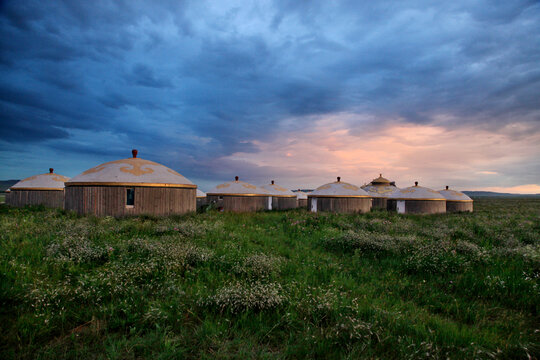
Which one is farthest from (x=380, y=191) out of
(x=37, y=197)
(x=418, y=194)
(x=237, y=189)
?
(x=37, y=197)

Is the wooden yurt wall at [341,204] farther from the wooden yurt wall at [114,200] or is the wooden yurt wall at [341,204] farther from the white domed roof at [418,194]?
the wooden yurt wall at [114,200]

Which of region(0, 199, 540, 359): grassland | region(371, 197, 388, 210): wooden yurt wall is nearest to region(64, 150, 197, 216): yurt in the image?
region(0, 199, 540, 359): grassland

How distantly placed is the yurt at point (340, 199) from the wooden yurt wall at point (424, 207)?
18.8ft

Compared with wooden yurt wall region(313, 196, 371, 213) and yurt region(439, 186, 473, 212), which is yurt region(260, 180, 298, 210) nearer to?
wooden yurt wall region(313, 196, 371, 213)

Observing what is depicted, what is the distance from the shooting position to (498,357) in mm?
3381

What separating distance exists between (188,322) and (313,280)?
297cm

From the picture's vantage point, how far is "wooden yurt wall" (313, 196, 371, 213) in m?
24.3

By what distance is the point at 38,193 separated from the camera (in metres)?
25.6

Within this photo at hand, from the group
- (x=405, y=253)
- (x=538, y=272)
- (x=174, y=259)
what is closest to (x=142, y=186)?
(x=174, y=259)

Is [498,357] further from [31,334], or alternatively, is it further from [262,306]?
[31,334]

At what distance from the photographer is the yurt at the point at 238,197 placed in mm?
25609

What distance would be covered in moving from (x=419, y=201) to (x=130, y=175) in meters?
27.9

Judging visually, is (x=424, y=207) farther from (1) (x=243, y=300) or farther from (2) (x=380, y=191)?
(1) (x=243, y=300)

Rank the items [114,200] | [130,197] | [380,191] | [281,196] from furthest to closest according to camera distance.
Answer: [380,191] → [281,196] → [130,197] → [114,200]
